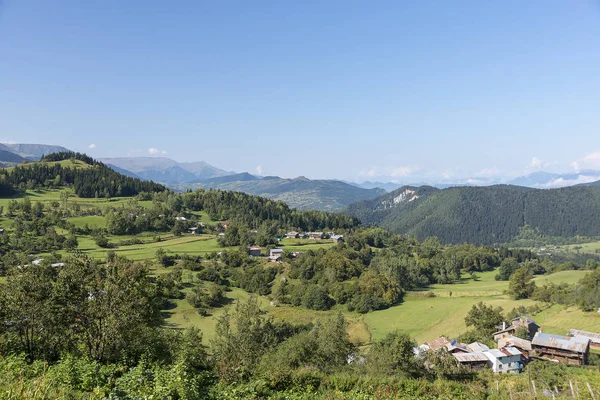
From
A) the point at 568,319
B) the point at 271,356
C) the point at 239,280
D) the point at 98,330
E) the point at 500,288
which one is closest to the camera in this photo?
the point at 98,330

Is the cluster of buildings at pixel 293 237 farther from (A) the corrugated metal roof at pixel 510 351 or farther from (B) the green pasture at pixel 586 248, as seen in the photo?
(B) the green pasture at pixel 586 248

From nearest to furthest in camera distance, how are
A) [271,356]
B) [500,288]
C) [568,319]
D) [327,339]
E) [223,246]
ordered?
[271,356]
[327,339]
[568,319]
[500,288]
[223,246]

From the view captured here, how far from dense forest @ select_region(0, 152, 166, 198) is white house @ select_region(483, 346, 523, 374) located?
119375mm

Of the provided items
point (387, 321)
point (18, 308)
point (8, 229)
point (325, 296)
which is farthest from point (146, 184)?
point (18, 308)

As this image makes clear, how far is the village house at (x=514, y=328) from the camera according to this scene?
3838cm

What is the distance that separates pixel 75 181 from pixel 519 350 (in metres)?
131

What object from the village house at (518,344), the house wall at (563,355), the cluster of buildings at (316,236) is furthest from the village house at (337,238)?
the house wall at (563,355)

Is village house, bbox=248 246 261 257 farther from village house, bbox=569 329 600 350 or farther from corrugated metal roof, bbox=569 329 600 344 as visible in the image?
village house, bbox=569 329 600 350

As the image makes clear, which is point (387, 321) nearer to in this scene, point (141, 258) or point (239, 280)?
point (239, 280)

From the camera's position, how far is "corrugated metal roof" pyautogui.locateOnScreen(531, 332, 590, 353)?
104 feet

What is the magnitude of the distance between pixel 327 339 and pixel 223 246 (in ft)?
202

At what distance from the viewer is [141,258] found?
65.1 metres

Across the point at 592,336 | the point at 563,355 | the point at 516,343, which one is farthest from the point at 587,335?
the point at 516,343

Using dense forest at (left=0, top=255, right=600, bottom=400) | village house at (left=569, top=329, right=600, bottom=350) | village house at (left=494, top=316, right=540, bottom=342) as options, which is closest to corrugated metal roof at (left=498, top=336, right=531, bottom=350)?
village house at (left=494, top=316, right=540, bottom=342)
